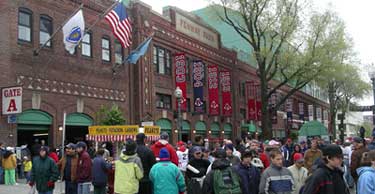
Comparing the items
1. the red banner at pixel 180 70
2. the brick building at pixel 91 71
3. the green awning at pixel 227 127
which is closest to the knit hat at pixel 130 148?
the brick building at pixel 91 71

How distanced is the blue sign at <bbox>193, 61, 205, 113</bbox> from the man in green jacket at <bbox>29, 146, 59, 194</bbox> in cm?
2355

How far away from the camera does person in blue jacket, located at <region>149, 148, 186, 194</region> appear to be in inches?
311

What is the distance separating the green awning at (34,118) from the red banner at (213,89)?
16426 millimetres

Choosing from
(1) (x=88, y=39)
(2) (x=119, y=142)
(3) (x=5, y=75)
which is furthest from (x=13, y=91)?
(1) (x=88, y=39)

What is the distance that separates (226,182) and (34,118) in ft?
50.8

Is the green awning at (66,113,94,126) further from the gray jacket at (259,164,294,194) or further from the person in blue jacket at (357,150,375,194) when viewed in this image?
the person in blue jacket at (357,150,375,194)

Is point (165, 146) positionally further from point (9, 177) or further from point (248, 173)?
point (9, 177)

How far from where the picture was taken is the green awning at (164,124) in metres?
30.0

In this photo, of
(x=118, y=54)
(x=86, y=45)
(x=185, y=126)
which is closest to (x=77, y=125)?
(x=86, y=45)

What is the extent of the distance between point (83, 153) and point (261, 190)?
187 inches

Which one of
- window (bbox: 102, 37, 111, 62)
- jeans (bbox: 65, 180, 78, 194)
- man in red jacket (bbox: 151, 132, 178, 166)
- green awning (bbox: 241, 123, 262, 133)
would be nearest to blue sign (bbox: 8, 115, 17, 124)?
window (bbox: 102, 37, 111, 62)

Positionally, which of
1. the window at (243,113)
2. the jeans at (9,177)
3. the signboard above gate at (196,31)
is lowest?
the jeans at (9,177)

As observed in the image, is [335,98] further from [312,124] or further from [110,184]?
[110,184]

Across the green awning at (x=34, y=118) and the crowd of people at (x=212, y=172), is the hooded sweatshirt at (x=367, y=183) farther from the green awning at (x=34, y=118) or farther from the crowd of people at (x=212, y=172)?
the green awning at (x=34, y=118)
